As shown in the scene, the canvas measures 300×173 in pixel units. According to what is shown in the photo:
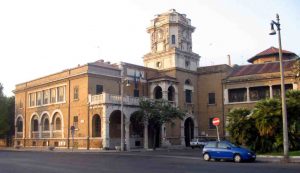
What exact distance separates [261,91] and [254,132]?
84.8 feet

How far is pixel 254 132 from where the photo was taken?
106ft

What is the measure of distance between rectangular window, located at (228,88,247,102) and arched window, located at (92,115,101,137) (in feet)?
70.4

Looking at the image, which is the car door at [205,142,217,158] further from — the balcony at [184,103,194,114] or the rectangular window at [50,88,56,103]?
the rectangular window at [50,88,56,103]

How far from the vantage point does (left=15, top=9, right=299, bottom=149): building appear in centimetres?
Result: 4784

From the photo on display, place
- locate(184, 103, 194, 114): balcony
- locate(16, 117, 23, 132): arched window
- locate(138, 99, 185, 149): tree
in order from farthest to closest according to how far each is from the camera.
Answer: locate(16, 117, 23, 132): arched window < locate(184, 103, 194, 114): balcony < locate(138, 99, 185, 149): tree

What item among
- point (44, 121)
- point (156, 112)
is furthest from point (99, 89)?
point (44, 121)

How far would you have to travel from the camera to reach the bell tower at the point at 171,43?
192 feet

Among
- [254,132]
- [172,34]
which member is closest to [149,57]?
[172,34]

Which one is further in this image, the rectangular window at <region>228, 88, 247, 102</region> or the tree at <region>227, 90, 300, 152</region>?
the rectangular window at <region>228, 88, 247, 102</region>

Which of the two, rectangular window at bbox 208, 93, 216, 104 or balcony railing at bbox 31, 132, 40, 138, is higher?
rectangular window at bbox 208, 93, 216, 104

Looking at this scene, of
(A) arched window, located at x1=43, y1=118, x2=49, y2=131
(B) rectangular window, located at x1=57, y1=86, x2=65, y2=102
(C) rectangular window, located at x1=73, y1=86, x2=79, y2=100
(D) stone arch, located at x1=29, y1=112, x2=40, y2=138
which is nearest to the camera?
(C) rectangular window, located at x1=73, y1=86, x2=79, y2=100

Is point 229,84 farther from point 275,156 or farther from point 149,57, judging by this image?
point 275,156

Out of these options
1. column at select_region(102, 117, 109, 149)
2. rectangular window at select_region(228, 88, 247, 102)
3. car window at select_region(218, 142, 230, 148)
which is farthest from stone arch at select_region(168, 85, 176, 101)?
car window at select_region(218, 142, 230, 148)

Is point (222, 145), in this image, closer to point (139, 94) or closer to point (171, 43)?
point (139, 94)
